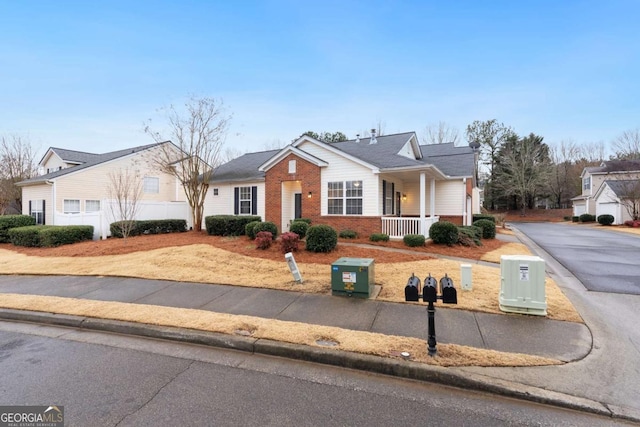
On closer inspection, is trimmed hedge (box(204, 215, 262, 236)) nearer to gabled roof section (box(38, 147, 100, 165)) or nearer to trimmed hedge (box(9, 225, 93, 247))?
trimmed hedge (box(9, 225, 93, 247))

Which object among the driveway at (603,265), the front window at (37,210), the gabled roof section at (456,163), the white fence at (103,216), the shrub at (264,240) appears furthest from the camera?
the front window at (37,210)

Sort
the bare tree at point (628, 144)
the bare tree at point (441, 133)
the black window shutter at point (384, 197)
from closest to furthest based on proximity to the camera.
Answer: the black window shutter at point (384, 197)
the bare tree at point (628, 144)
the bare tree at point (441, 133)

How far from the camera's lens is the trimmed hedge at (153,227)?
598 inches

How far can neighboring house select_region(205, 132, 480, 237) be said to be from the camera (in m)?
13.5

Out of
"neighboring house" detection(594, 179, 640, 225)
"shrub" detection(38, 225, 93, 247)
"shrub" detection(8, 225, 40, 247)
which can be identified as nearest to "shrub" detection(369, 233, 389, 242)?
"shrub" detection(38, 225, 93, 247)

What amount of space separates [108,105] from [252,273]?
23.2m

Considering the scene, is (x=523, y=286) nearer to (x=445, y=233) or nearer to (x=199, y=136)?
(x=445, y=233)

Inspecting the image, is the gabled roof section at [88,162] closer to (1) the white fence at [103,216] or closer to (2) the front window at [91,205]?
(2) the front window at [91,205]

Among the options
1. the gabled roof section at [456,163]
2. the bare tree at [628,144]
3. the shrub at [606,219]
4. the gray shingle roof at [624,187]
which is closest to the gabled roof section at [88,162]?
the gabled roof section at [456,163]

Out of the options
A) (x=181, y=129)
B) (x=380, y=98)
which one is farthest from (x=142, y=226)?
(x=380, y=98)

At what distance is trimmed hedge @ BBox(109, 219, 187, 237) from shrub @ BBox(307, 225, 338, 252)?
418 inches

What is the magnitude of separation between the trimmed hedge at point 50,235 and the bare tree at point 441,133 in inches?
1689

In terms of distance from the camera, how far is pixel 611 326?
190 inches

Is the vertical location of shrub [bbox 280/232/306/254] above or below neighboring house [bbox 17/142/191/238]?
below
